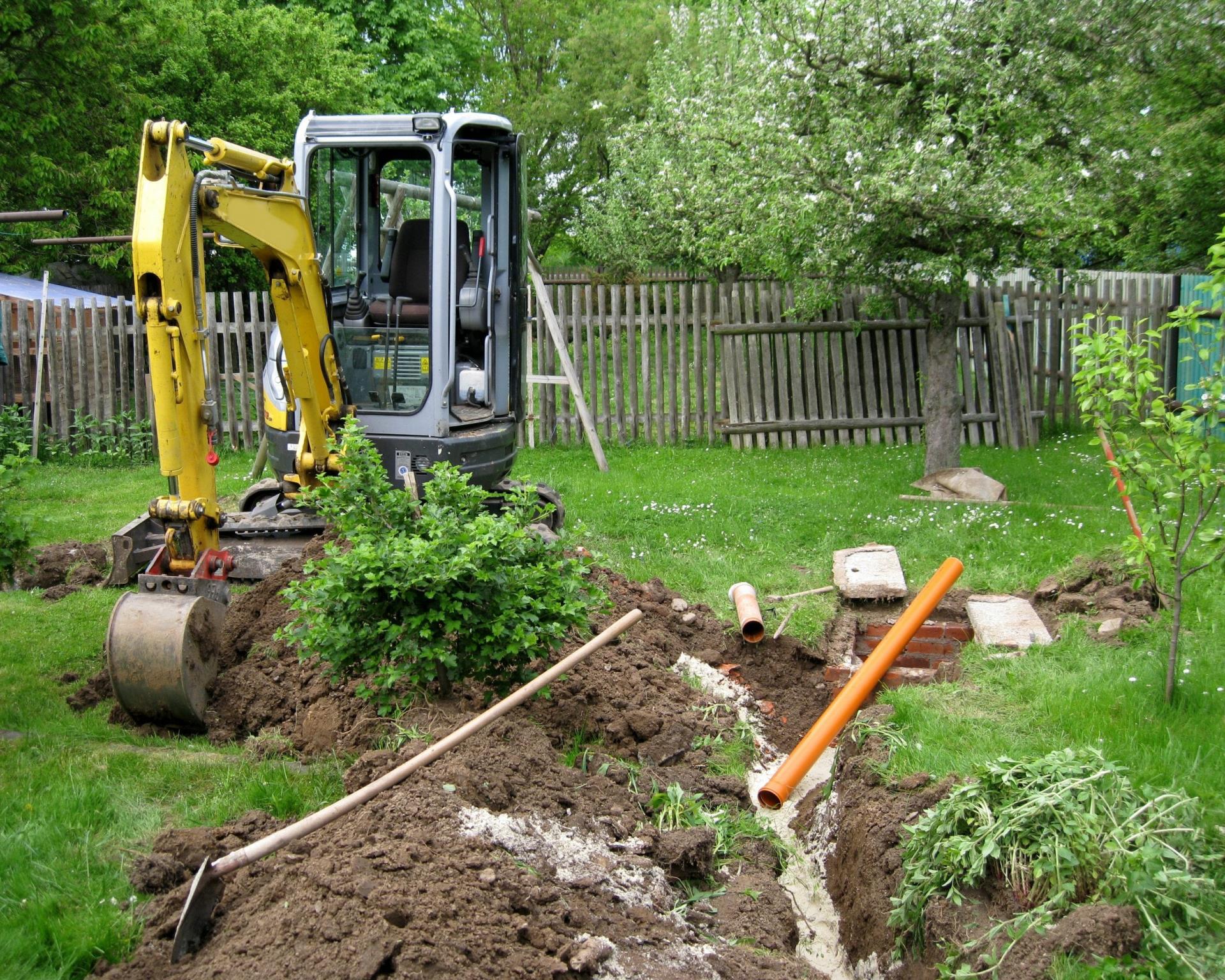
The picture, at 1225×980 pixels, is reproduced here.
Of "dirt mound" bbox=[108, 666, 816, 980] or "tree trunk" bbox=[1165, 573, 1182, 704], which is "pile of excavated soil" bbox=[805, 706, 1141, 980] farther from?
"tree trunk" bbox=[1165, 573, 1182, 704]

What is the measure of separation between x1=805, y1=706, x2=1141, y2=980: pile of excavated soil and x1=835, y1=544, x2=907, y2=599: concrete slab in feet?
7.18

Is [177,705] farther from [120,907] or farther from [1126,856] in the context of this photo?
[1126,856]

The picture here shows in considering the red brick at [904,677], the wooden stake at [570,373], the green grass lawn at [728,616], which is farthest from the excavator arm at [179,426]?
the wooden stake at [570,373]

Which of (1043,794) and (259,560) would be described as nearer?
(1043,794)

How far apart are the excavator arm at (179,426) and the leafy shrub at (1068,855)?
3.68 meters

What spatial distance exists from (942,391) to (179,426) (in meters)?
8.44

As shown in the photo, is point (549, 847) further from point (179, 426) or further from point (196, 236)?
point (196, 236)

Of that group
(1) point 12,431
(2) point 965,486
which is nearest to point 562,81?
(1) point 12,431

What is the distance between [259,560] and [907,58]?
733 cm

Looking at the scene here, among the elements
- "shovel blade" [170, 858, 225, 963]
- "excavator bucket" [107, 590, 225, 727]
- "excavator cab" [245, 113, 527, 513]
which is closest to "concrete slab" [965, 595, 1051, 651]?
"excavator cab" [245, 113, 527, 513]

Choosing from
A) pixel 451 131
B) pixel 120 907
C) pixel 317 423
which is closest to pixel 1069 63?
pixel 451 131

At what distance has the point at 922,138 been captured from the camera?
9914mm

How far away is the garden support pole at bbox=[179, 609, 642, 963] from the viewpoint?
3.44 meters

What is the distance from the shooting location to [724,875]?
4.61 metres
